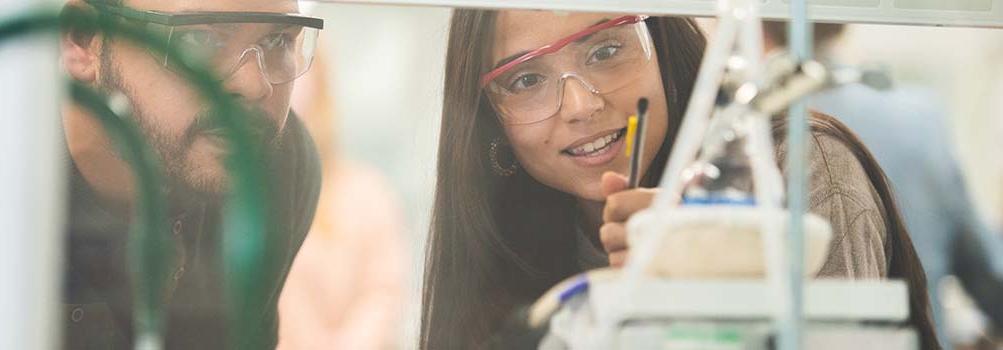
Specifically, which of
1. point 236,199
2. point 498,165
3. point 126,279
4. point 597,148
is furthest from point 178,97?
point 236,199

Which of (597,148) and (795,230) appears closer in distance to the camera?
(795,230)

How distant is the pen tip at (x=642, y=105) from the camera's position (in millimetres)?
1572

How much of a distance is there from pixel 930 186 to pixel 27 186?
133 cm

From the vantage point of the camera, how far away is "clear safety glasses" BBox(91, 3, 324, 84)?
57.9 inches

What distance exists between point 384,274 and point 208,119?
0.97ft

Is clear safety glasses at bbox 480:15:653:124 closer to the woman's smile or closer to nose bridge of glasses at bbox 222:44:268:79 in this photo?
the woman's smile

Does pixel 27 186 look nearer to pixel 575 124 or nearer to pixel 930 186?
pixel 575 124

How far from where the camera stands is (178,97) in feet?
4.85

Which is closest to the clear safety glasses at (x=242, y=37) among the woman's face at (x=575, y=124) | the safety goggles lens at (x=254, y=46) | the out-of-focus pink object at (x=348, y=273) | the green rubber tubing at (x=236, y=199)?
the safety goggles lens at (x=254, y=46)

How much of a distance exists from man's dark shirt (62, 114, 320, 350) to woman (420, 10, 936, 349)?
0.76ft

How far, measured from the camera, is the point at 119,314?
148 centimetres

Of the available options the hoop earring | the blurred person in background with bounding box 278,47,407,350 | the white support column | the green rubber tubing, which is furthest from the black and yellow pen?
the white support column

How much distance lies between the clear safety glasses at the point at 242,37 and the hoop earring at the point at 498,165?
26cm

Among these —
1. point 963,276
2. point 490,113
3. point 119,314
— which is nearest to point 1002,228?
point 963,276
